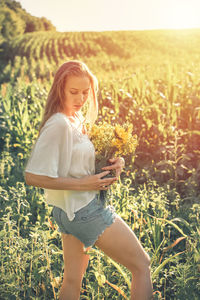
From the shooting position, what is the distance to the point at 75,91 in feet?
5.88

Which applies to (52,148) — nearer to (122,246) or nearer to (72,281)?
(122,246)

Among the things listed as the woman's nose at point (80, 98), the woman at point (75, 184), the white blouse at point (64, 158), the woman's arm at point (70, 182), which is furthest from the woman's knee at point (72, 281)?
the woman's nose at point (80, 98)

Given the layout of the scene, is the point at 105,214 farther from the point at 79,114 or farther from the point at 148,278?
the point at 79,114

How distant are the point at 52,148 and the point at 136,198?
150 centimetres

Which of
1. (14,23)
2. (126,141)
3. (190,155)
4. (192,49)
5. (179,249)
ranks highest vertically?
(14,23)

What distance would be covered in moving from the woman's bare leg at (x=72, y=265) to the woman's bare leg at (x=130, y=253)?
0.41ft

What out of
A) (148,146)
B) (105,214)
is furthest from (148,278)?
(148,146)

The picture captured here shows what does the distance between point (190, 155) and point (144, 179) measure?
580mm

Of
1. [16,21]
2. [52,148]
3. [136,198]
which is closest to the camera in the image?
[52,148]

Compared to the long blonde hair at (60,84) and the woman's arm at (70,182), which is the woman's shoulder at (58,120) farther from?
the woman's arm at (70,182)

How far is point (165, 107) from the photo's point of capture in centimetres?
444

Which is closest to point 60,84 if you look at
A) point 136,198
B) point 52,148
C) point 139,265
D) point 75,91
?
point 75,91

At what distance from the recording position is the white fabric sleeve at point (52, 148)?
1.64 m

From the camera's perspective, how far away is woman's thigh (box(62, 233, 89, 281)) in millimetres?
1812
